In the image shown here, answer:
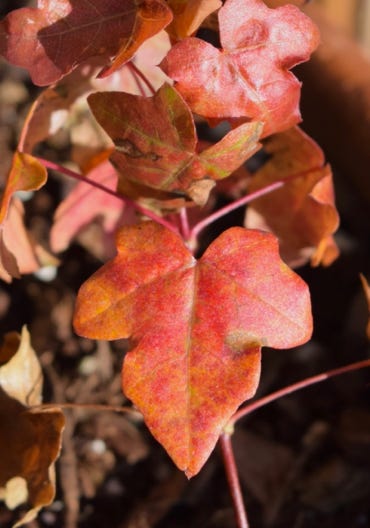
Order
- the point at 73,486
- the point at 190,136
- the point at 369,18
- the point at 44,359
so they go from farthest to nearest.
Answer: the point at 369,18 < the point at 44,359 < the point at 73,486 < the point at 190,136

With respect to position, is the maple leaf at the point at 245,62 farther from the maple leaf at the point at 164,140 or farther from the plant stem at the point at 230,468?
the plant stem at the point at 230,468

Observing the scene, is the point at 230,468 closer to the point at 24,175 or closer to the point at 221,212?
the point at 221,212

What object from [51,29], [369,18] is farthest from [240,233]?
[369,18]

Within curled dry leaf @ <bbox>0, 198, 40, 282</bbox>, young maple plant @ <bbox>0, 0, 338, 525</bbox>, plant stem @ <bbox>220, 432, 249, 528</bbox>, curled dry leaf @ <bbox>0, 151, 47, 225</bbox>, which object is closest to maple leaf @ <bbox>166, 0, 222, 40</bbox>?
young maple plant @ <bbox>0, 0, 338, 525</bbox>

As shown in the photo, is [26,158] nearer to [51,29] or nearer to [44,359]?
[51,29]

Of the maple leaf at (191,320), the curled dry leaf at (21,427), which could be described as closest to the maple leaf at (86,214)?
the curled dry leaf at (21,427)
